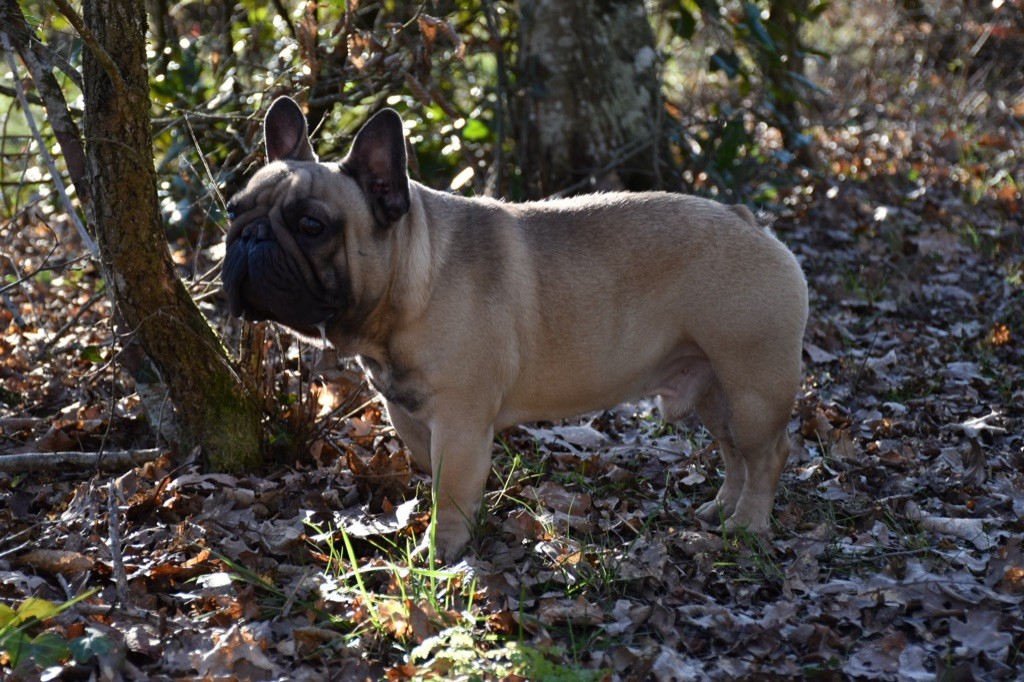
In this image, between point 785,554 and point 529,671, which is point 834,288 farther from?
point 529,671

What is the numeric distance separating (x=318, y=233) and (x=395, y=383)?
71 cm

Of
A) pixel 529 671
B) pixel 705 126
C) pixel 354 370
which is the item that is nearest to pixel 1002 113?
pixel 705 126

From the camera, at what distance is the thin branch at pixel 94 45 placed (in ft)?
12.8

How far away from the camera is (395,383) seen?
4172 mm

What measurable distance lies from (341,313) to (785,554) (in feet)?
6.79

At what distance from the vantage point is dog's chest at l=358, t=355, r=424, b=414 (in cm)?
413

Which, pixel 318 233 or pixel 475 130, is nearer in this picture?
pixel 318 233

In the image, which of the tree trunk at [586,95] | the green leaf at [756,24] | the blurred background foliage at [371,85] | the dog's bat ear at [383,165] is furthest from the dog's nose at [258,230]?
the green leaf at [756,24]

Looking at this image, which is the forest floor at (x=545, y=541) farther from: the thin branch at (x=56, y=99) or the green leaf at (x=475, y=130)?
the green leaf at (x=475, y=130)

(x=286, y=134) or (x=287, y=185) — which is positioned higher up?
(x=286, y=134)

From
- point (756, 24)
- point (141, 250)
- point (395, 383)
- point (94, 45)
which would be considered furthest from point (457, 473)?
point (756, 24)

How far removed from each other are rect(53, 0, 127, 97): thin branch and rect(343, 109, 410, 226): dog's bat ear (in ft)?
3.40

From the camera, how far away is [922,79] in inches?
547

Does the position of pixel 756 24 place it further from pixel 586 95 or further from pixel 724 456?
pixel 724 456
